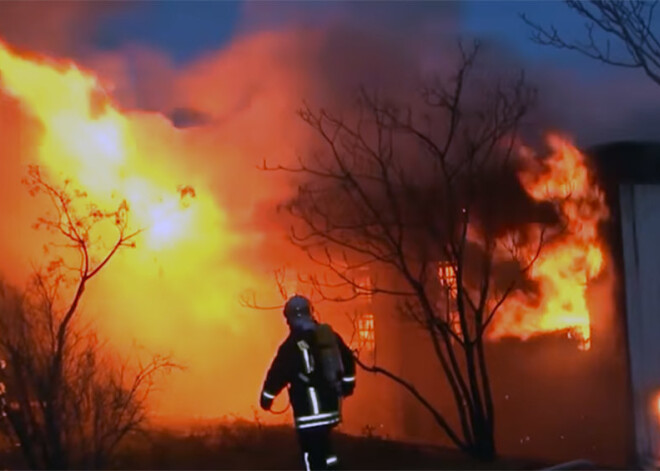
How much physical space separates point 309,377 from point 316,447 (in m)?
0.49

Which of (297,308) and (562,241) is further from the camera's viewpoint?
(562,241)

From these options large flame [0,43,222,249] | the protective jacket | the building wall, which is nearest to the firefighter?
the protective jacket

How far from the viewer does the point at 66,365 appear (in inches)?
338

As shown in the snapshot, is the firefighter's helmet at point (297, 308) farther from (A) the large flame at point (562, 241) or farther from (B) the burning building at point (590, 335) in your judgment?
(A) the large flame at point (562, 241)

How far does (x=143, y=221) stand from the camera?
890 cm

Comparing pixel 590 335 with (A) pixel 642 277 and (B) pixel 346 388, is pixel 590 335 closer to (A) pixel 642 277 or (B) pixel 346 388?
(A) pixel 642 277

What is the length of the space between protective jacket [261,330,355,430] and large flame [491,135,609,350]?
11.8ft

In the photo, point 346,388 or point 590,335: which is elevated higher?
point 590,335

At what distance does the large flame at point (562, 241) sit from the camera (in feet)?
32.9

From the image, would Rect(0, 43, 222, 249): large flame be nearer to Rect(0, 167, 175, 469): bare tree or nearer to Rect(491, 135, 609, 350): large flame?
Rect(0, 167, 175, 469): bare tree

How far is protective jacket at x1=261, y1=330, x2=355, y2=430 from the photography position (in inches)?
265

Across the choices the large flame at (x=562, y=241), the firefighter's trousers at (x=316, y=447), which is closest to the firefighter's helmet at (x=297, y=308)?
the firefighter's trousers at (x=316, y=447)

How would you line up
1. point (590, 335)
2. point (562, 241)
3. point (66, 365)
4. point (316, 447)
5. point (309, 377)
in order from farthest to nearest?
1. point (590, 335)
2. point (562, 241)
3. point (66, 365)
4. point (316, 447)
5. point (309, 377)

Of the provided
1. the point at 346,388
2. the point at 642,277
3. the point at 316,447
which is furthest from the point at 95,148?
the point at 642,277
